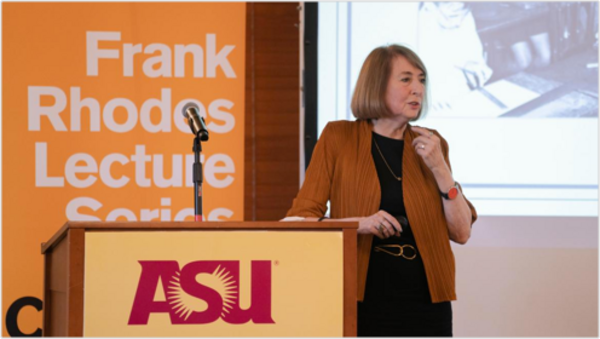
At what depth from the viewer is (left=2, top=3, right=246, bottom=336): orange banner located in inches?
137

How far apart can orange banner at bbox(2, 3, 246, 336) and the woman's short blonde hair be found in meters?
1.27


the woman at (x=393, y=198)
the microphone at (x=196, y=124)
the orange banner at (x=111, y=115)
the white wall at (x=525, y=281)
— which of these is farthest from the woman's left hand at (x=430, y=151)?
the orange banner at (x=111, y=115)

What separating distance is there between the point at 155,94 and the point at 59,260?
176cm

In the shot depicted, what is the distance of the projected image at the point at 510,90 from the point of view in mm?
3344

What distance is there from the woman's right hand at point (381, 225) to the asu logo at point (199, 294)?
1.43ft

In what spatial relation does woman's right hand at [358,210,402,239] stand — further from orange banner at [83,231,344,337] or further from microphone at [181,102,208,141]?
microphone at [181,102,208,141]

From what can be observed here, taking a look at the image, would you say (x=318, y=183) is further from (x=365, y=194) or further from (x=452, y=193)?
(x=452, y=193)

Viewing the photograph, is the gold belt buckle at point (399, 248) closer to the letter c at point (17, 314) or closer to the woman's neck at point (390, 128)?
the woman's neck at point (390, 128)

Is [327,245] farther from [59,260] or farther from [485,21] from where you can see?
[485,21]

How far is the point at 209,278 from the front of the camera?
1721 millimetres

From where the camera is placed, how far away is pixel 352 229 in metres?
1.76

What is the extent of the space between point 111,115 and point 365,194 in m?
1.76

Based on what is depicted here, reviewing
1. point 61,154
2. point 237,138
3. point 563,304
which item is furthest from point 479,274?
point 61,154

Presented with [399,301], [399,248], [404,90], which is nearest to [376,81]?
[404,90]
